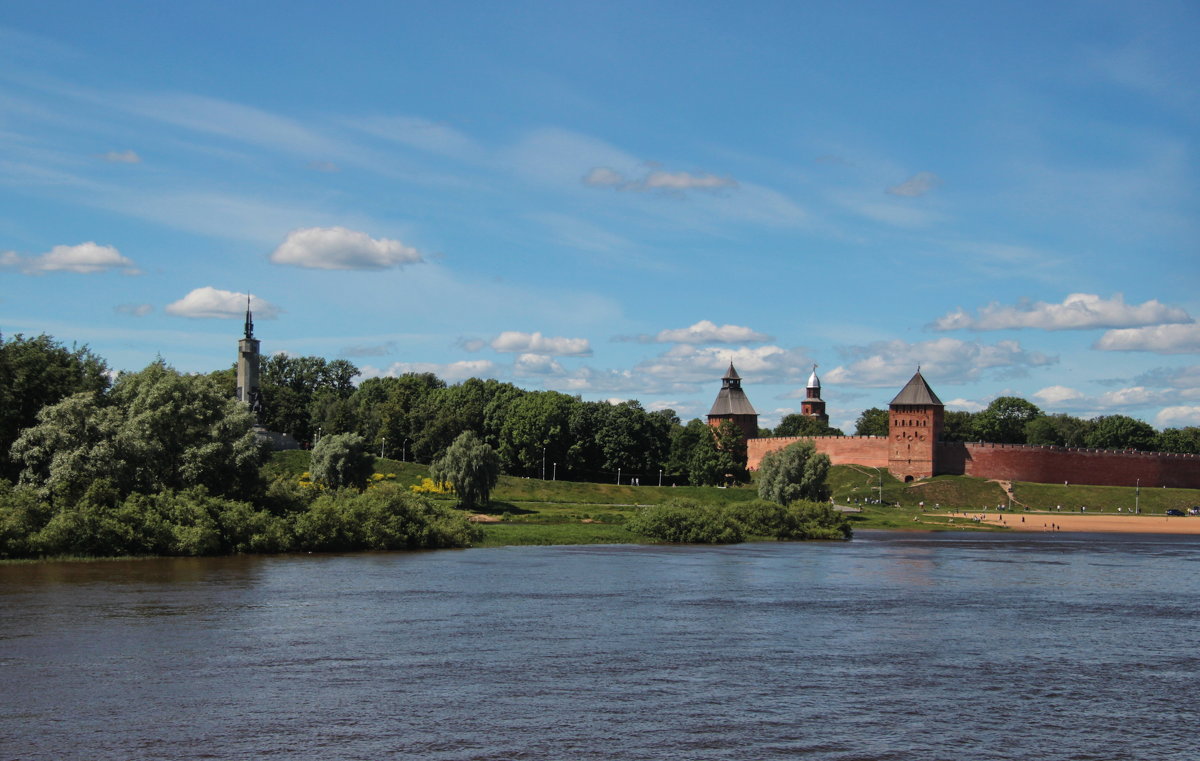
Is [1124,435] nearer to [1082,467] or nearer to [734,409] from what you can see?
[1082,467]

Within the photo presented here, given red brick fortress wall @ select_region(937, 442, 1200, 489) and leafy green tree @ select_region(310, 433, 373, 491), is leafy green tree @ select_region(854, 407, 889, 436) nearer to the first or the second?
red brick fortress wall @ select_region(937, 442, 1200, 489)

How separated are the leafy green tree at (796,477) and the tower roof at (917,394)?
38.9 metres

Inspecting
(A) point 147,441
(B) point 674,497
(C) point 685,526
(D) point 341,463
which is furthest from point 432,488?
(A) point 147,441

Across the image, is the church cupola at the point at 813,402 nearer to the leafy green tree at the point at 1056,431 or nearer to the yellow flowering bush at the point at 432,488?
the leafy green tree at the point at 1056,431

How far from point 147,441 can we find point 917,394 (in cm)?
8092

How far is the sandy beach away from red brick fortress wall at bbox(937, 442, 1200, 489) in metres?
14.1

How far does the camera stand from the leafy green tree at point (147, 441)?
39.3 metres

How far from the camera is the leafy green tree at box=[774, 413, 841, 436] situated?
147 meters

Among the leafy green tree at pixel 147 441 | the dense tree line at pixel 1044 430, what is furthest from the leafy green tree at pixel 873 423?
the leafy green tree at pixel 147 441

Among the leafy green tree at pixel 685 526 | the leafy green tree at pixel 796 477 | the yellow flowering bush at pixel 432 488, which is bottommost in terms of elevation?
the leafy green tree at pixel 685 526

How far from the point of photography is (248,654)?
2225 cm

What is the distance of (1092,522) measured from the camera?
266ft

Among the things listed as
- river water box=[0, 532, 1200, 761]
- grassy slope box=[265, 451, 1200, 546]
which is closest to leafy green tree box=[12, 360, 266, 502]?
grassy slope box=[265, 451, 1200, 546]

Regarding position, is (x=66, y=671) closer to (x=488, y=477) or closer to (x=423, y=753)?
(x=423, y=753)
